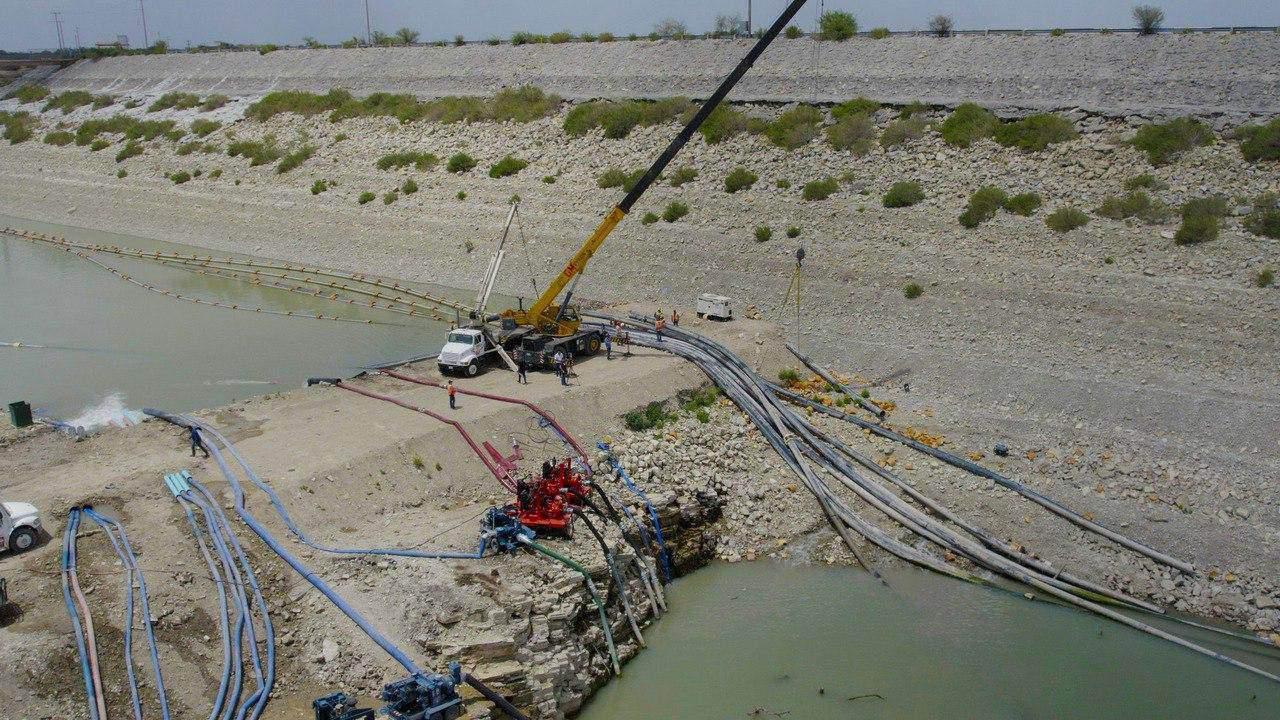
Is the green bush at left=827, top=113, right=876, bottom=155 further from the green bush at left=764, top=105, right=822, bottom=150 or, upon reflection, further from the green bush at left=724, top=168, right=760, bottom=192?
the green bush at left=724, top=168, right=760, bottom=192

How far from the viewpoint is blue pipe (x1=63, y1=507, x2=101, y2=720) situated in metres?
13.5

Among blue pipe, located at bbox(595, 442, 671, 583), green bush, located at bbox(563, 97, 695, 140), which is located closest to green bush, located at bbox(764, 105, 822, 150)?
green bush, located at bbox(563, 97, 695, 140)

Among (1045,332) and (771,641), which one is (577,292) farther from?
(771,641)

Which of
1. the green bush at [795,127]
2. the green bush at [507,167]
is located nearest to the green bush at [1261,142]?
the green bush at [795,127]

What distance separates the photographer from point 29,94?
87938 mm

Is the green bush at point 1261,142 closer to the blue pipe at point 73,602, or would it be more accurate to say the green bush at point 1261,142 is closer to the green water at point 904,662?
the green water at point 904,662

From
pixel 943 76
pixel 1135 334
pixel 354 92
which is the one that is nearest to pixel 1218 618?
pixel 1135 334

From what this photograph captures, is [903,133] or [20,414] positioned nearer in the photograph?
[20,414]

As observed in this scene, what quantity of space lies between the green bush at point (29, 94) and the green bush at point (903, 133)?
79061 millimetres

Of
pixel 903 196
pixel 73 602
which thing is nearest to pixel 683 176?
pixel 903 196

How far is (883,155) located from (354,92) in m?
45.2

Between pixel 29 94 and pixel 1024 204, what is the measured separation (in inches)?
3502

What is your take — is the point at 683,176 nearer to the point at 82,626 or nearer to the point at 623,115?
the point at 623,115

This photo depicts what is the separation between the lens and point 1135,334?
29.5m
